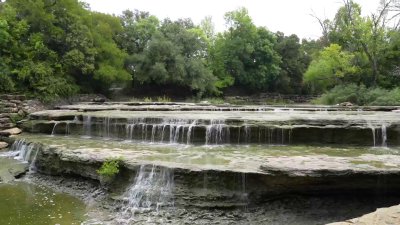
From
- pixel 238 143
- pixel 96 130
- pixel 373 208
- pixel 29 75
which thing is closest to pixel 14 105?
pixel 29 75

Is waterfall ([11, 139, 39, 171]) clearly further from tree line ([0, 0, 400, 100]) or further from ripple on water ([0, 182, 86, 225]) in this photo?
tree line ([0, 0, 400, 100])

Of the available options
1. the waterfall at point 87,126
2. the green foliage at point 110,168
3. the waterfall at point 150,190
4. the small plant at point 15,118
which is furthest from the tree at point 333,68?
the green foliage at point 110,168

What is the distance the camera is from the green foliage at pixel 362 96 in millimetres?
20953

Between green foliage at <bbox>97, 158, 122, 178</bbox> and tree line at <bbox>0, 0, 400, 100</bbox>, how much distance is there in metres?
11.0

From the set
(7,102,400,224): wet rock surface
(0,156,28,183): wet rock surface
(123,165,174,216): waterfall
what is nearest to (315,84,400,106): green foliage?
(7,102,400,224): wet rock surface

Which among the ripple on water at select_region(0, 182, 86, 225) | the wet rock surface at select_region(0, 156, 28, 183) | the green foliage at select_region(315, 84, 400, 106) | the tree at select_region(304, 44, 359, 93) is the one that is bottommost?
the ripple on water at select_region(0, 182, 86, 225)

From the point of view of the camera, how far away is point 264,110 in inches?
616

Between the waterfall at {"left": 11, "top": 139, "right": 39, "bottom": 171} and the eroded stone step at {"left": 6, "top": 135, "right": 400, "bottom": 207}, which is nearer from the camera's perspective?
the eroded stone step at {"left": 6, "top": 135, "right": 400, "bottom": 207}

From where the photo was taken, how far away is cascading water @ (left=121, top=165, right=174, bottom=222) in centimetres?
685

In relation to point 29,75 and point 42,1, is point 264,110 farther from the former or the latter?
point 42,1

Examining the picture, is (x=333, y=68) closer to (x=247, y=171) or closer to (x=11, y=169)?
(x=247, y=171)

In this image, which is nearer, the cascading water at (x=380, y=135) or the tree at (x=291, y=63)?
the cascading water at (x=380, y=135)

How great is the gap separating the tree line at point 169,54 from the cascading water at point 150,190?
38.7ft

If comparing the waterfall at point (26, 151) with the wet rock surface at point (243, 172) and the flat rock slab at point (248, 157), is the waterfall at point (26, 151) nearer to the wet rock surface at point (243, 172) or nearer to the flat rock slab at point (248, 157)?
the wet rock surface at point (243, 172)
